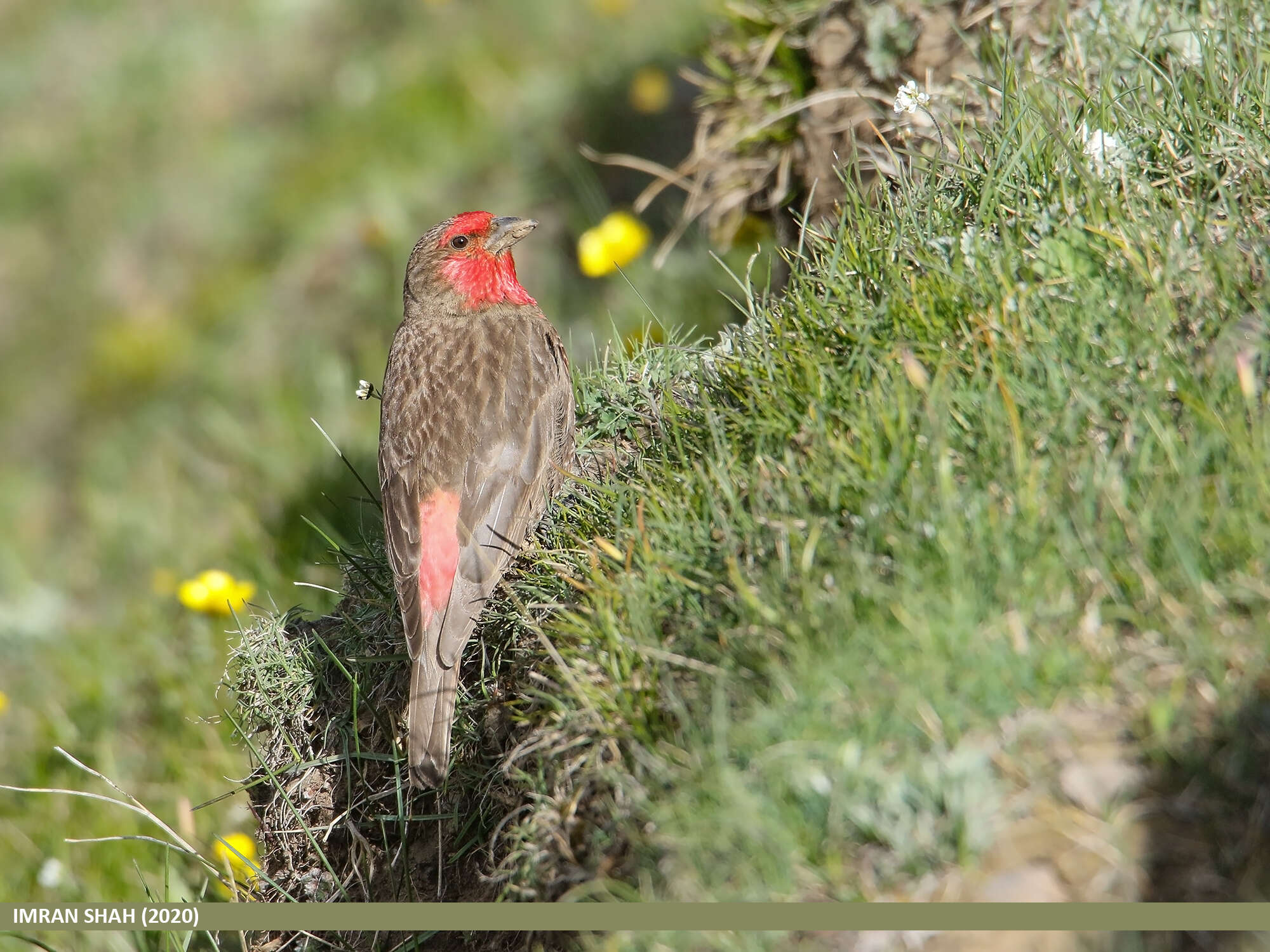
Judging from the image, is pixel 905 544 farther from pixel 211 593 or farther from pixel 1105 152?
pixel 211 593

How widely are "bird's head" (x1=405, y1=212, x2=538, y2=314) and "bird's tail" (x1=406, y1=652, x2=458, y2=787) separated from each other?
2114mm

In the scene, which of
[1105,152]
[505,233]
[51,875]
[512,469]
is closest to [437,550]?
[512,469]

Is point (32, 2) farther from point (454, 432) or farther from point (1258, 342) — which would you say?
point (1258, 342)

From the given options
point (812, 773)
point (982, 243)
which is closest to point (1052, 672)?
point (812, 773)

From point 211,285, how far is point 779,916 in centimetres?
928

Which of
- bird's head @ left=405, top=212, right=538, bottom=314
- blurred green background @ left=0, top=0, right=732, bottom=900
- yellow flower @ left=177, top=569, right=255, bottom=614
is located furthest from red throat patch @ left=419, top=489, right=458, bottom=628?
yellow flower @ left=177, top=569, right=255, bottom=614

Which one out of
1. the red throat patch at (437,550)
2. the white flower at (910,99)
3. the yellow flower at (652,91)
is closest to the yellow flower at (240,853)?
the red throat patch at (437,550)

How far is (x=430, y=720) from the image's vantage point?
3.74m

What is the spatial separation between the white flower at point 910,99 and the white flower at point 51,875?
471 cm

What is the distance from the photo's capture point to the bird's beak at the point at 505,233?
5469 millimetres

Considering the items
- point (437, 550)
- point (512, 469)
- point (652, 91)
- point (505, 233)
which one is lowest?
point (437, 550)

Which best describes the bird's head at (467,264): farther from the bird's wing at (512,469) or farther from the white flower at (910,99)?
the white flower at (910,99)

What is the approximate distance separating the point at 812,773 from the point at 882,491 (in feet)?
2.40

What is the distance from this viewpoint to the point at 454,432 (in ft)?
15.6
